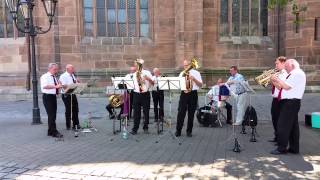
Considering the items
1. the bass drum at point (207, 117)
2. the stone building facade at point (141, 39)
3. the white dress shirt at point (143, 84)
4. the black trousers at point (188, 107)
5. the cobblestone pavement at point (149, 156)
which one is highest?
the stone building facade at point (141, 39)

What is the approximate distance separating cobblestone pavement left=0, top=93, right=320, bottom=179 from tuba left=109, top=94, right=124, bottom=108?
73 centimetres

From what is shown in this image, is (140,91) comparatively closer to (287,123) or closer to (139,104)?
(139,104)

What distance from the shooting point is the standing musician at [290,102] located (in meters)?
7.49

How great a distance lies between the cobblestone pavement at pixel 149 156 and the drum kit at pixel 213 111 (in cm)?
27

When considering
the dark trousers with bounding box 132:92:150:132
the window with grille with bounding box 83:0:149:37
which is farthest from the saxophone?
the window with grille with bounding box 83:0:149:37

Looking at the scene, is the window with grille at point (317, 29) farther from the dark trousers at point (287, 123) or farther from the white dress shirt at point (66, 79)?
the white dress shirt at point (66, 79)

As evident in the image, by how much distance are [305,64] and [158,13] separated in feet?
21.4

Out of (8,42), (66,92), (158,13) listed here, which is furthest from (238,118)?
(8,42)

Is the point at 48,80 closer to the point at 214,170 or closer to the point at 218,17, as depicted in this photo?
the point at 214,170

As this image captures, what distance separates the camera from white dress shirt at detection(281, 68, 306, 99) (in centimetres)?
746

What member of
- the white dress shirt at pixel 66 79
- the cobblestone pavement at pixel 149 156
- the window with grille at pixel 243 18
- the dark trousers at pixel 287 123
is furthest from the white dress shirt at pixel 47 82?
the window with grille at pixel 243 18

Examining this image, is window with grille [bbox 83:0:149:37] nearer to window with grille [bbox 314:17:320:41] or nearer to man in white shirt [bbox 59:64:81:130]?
window with grille [bbox 314:17:320:41]

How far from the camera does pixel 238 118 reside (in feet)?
38.1

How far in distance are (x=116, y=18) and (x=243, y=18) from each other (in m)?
5.57
